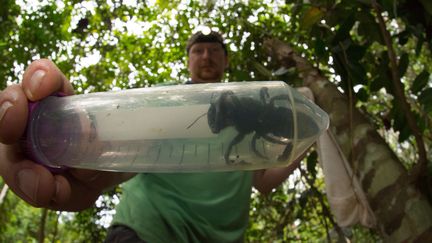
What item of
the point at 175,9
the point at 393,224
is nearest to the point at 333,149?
the point at 393,224

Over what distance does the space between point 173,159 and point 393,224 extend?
0.65 meters

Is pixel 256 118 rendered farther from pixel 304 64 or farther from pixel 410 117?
pixel 304 64

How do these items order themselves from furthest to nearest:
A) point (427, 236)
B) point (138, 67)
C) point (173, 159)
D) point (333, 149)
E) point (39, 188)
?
point (138, 67) → point (333, 149) → point (427, 236) → point (173, 159) → point (39, 188)

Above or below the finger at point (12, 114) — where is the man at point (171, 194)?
below

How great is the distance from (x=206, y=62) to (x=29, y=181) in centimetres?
91

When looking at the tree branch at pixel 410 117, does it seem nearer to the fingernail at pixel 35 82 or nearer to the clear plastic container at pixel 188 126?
the clear plastic container at pixel 188 126

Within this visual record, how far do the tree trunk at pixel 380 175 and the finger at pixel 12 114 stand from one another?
875 millimetres

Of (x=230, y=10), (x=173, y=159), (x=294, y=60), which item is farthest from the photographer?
(x=230, y=10)

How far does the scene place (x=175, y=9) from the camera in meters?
2.62

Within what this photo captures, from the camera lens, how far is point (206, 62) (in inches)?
57.1

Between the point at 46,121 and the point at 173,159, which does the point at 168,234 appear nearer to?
the point at 173,159

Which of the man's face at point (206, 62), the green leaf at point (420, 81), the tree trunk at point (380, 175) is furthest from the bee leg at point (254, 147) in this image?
the green leaf at point (420, 81)

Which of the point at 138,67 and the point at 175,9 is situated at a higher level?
the point at 175,9

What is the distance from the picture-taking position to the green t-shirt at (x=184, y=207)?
1.09 meters
